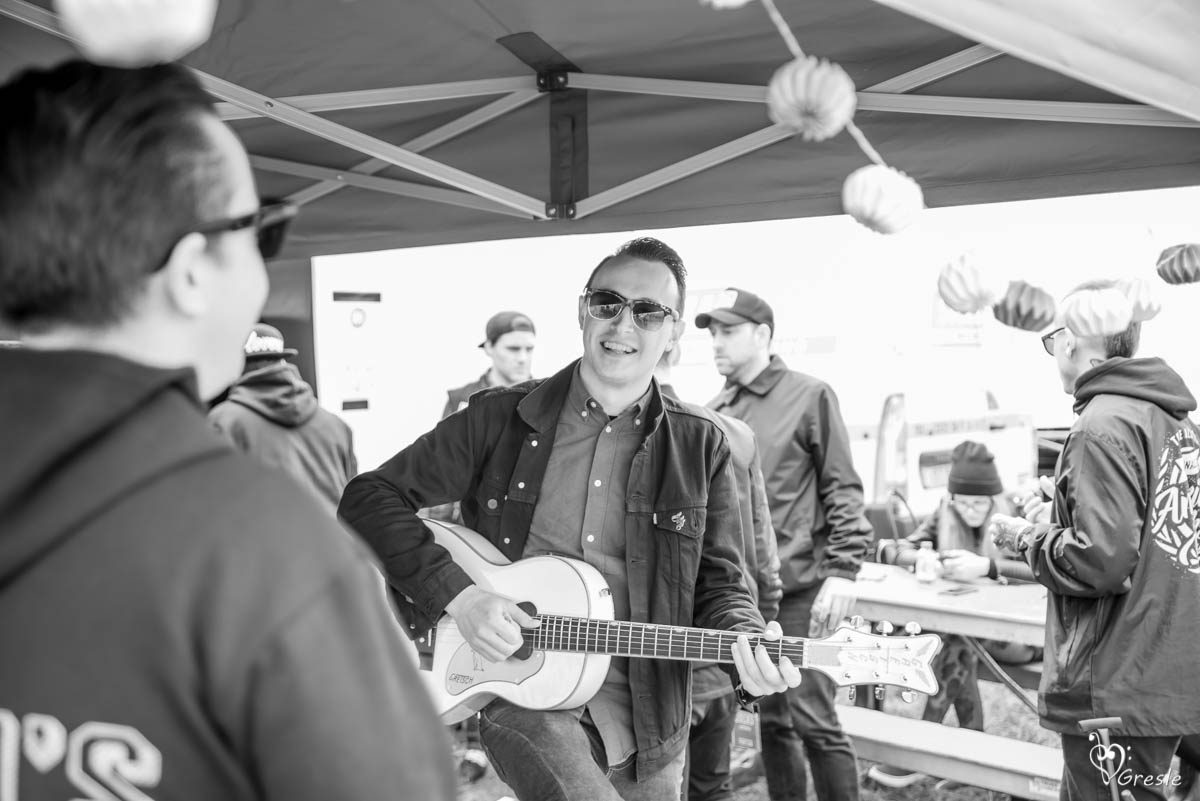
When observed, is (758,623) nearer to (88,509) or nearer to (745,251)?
(88,509)

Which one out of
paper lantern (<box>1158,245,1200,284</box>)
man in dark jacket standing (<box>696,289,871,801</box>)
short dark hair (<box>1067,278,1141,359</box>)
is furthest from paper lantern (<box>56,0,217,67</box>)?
man in dark jacket standing (<box>696,289,871,801</box>)

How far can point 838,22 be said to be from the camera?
344 cm

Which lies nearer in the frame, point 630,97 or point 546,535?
point 546,535

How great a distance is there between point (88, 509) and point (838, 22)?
3.09m

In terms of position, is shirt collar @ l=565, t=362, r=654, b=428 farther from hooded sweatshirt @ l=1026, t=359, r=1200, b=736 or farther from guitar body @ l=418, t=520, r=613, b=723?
hooded sweatshirt @ l=1026, t=359, r=1200, b=736

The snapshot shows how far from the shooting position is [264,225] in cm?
115

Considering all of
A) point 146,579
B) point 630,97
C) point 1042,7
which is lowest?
point 146,579

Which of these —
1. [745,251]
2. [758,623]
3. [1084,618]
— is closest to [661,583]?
[758,623]

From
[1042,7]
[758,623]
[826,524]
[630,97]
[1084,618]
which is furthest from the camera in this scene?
[826,524]

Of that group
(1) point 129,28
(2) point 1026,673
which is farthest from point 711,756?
(1) point 129,28

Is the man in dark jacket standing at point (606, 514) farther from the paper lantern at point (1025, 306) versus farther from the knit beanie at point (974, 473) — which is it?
the knit beanie at point (974, 473)

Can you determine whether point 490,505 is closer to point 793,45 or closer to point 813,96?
point 813,96

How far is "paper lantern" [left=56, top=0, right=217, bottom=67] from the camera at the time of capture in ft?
3.64
